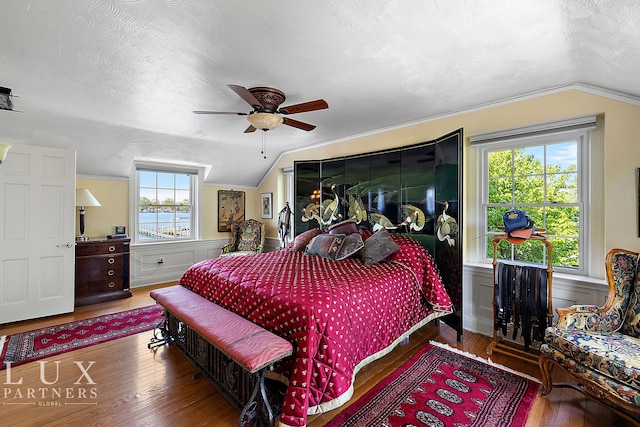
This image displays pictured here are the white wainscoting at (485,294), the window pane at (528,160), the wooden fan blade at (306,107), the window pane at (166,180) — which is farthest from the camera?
the window pane at (166,180)

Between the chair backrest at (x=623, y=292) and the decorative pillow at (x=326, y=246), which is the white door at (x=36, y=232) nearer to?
the decorative pillow at (x=326, y=246)

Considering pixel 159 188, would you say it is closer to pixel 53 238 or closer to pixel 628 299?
pixel 53 238

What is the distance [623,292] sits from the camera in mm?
2076

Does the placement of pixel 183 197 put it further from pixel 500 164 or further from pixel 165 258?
pixel 500 164

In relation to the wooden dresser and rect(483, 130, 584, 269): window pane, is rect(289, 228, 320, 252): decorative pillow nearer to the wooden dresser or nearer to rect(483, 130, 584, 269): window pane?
rect(483, 130, 584, 269): window pane

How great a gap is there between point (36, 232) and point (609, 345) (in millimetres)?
5578

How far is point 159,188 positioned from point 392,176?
4308 mm

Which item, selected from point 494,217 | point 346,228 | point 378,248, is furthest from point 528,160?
point 346,228

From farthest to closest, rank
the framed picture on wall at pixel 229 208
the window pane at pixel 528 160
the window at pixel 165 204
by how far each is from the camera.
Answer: the framed picture on wall at pixel 229 208 → the window at pixel 165 204 → the window pane at pixel 528 160

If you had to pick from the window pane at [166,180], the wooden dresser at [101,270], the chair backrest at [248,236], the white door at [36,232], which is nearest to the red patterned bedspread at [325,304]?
the white door at [36,232]

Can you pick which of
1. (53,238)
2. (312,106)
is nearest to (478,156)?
(312,106)

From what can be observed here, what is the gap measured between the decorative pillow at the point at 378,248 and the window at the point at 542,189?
114cm

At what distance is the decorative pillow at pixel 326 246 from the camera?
338cm

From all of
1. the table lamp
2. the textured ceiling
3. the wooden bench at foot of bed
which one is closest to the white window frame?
the table lamp
